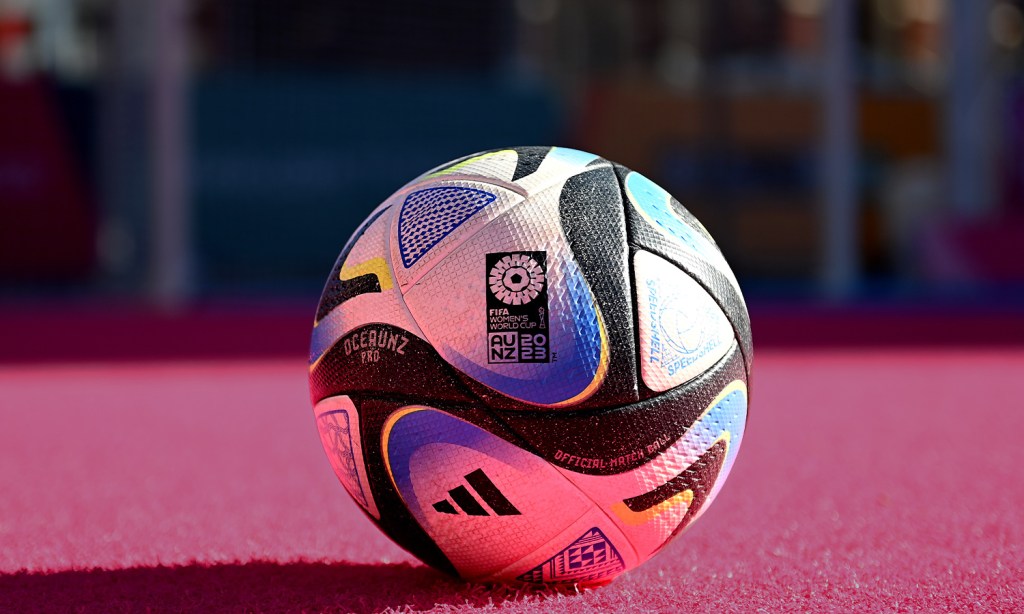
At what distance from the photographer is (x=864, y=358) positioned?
7660 mm

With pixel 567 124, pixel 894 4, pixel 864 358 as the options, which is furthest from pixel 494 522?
pixel 894 4

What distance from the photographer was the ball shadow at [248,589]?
2.26m

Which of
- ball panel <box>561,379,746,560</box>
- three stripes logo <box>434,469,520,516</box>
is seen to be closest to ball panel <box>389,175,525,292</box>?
three stripes logo <box>434,469,520,516</box>

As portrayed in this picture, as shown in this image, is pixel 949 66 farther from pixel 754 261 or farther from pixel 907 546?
pixel 907 546

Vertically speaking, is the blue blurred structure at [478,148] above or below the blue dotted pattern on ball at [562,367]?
below

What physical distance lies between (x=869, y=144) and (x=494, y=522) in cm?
1489

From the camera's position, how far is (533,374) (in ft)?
6.95

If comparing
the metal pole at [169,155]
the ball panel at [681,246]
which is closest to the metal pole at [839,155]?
the metal pole at [169,155]

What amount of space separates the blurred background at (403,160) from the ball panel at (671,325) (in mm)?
9737

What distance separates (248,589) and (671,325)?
991 mm

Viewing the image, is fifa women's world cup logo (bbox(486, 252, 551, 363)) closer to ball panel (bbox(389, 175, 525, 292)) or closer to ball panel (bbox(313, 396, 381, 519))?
ball panel (bbox(389, 175, 525, 292))

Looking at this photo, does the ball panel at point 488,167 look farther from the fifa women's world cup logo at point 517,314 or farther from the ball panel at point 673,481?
the ball panel at point 673,481

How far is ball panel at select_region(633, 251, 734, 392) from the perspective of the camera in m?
2.19

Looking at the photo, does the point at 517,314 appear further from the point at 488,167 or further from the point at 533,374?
the point at 488,167
